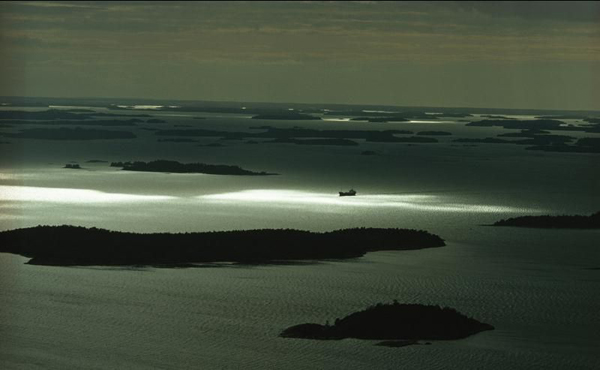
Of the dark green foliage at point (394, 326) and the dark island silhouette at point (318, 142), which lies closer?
the dark green foliage at point (394, 326)

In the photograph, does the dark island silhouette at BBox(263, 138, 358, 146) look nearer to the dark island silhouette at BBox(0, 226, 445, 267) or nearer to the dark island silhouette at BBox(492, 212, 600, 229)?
the dark island silhouette at BBox(492, 212, 600, 229)

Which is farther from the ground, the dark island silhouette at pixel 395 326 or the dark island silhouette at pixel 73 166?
the dark island silhouette at pixel 73 166

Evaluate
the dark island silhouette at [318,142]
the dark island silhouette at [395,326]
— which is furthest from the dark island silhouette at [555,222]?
the dark island silhouette at [318,142]

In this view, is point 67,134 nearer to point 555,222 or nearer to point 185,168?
point 185,168

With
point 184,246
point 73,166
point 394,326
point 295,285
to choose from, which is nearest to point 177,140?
point 73,166

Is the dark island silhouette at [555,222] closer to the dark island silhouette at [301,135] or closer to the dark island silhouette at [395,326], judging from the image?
the dark island silhouette at [395,326]

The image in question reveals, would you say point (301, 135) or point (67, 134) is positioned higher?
point (67, 134)
